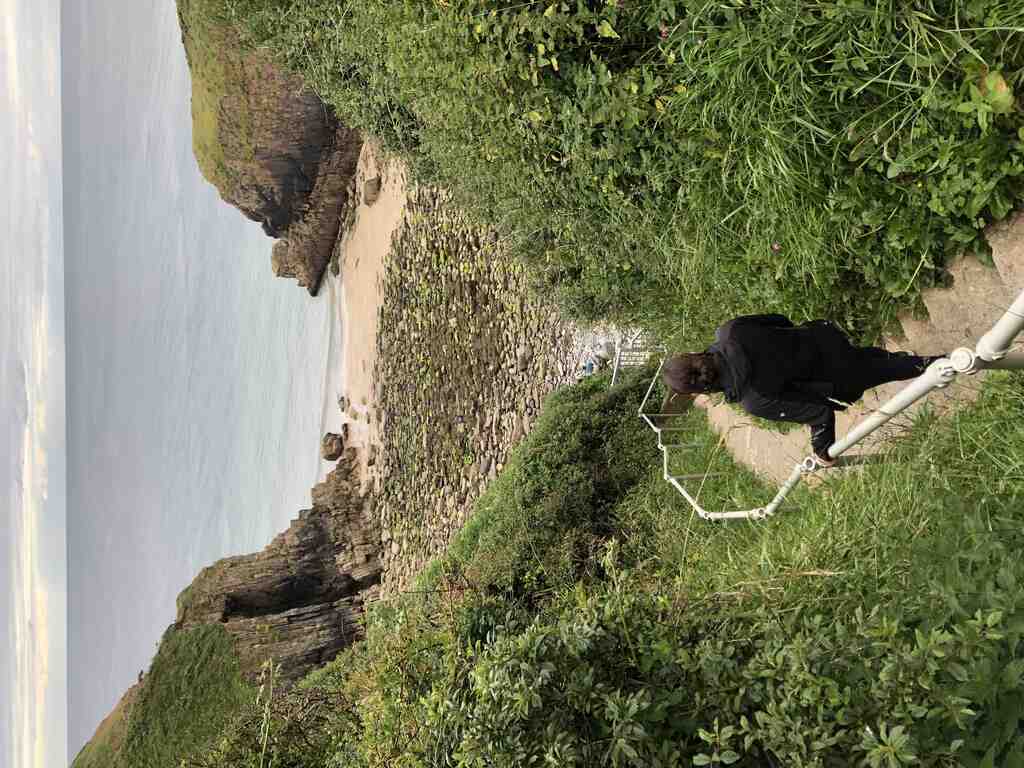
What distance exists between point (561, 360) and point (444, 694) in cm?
562

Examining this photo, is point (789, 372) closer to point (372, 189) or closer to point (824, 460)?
point (824, 460)

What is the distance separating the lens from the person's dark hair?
11.8 ft

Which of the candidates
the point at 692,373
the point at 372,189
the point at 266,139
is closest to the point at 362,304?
the point at 372,189

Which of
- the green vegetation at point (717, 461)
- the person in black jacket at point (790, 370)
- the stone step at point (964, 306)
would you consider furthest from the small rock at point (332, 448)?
the stone step at point (964, 306)

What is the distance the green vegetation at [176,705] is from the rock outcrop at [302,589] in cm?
26

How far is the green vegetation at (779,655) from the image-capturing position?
233 centimetres

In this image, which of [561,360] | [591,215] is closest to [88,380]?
[561,360]

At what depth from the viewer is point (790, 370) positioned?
12.0 feet

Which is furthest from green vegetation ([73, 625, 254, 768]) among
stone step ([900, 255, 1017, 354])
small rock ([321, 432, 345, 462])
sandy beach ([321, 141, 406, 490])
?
stone step ([900, 255, 1017, 354])

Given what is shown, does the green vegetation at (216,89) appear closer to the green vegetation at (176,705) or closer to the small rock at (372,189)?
the small rock at (372,189)

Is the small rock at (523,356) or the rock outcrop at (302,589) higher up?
the small rock at (523,356)

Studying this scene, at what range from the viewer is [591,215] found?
570cm

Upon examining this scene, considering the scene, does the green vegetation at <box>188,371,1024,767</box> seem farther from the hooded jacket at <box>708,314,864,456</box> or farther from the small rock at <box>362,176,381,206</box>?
the small rock at <box>362,176,381,206</box>

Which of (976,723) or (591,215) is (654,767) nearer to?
(976,723)
